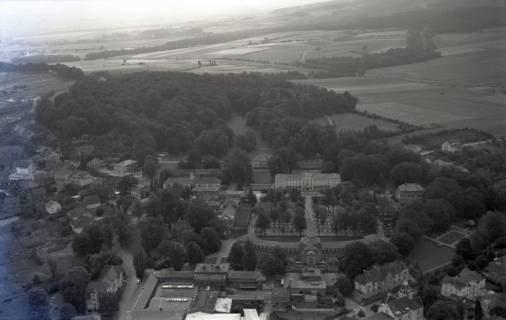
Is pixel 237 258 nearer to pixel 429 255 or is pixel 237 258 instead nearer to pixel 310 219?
pixel 310 219

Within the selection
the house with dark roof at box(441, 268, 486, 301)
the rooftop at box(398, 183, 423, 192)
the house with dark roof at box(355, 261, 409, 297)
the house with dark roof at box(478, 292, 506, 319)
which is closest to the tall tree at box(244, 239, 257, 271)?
the house with dark roof at box(355, 261, 409, 297)

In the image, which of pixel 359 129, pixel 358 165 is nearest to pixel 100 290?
pixel 358 165

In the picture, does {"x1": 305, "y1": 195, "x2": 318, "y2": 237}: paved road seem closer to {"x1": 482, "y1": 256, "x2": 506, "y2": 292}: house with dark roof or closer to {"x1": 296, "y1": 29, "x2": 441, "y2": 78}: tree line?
{"x1": 482, "y1": 256, "x2": 506, "y2": 292}: house with dark roof

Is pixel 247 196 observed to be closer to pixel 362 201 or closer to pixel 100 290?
pixel 362 201

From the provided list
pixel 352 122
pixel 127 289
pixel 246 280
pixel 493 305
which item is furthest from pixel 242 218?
pixel 352 122

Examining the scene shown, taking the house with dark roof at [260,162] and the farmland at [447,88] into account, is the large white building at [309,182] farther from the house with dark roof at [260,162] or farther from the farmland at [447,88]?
the farmland at [447,88]

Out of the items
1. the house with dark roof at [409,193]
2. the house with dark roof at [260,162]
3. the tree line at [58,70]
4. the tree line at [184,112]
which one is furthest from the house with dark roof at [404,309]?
the tree line at [58,70]
